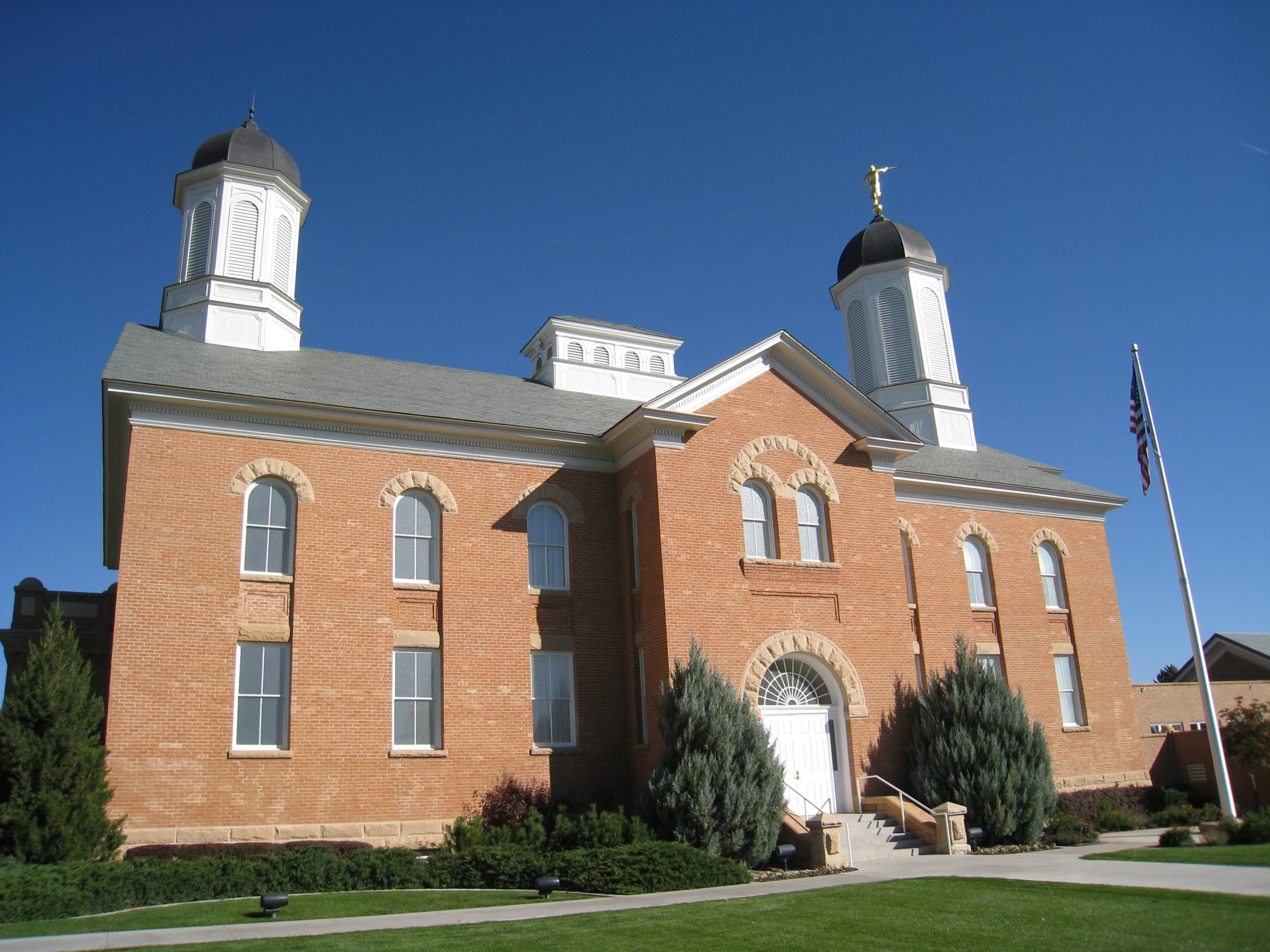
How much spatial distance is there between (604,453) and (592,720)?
19.9 ft

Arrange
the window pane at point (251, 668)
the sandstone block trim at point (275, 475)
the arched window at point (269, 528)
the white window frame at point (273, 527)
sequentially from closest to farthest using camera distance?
1. the window pane at point (251, 668)
2. the white window frame at point (273, 527)
3. the arched window at point (269, 528)
4. the sandstone block trim at point (275, 475)

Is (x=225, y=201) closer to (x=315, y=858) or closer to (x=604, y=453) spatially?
(x=604, y=453)

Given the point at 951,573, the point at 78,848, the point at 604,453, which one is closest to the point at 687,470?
the point at 604,453

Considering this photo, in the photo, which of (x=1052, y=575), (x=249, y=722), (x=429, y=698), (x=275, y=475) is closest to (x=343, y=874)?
(x=249, y=722)

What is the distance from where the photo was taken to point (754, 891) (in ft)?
49.0

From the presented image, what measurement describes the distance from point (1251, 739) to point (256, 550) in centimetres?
2447

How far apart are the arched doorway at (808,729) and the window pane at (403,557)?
771 cm

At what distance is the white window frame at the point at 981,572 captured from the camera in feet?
89.2

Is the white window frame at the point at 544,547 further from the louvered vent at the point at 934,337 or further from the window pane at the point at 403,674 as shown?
the louvered vent at the point at 934,337

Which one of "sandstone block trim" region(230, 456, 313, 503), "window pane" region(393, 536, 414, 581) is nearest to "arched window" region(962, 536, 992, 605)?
"window pane" region(393, 536, 414, 581)

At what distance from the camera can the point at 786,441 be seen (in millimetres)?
23000

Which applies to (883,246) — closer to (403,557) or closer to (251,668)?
(403,557)

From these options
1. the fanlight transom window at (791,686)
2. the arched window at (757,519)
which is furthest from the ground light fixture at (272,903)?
the arched window at (757,519)

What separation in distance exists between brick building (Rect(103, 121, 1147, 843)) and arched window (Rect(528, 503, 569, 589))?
0.08 metres
